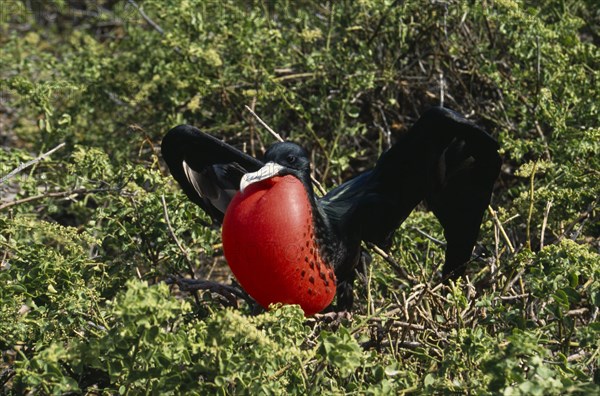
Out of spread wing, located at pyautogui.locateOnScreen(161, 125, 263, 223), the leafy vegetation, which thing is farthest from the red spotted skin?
spread wing, located at pyautogui.locateOnScreen(161, 125, 263, 223)

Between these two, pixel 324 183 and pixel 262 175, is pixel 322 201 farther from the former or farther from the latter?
pixel 324 183

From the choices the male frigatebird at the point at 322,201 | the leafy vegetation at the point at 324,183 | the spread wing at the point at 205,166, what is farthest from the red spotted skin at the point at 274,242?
the spread wing at the point at 205,166

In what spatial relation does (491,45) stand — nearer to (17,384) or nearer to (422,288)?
(422,288)

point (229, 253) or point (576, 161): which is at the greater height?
point (576, 161)

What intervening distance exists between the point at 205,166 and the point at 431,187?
52 centimetres

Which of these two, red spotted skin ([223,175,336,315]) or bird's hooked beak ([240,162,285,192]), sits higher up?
bird's hooked beak ([240,162,285,192])

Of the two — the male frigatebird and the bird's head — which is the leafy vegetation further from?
the bird's head

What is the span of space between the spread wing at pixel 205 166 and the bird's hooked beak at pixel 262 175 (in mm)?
202

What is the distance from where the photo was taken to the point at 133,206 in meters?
2.42

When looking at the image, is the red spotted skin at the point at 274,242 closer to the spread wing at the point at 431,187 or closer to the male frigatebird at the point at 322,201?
the male frigatebird at the point at 322,201

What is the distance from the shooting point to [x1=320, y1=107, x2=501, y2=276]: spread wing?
217 cm

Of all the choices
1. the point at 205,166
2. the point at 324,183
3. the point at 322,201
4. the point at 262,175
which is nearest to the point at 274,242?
the point at 262,175

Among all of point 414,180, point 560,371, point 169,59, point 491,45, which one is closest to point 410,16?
point 491,45

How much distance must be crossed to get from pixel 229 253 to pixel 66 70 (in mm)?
1545
